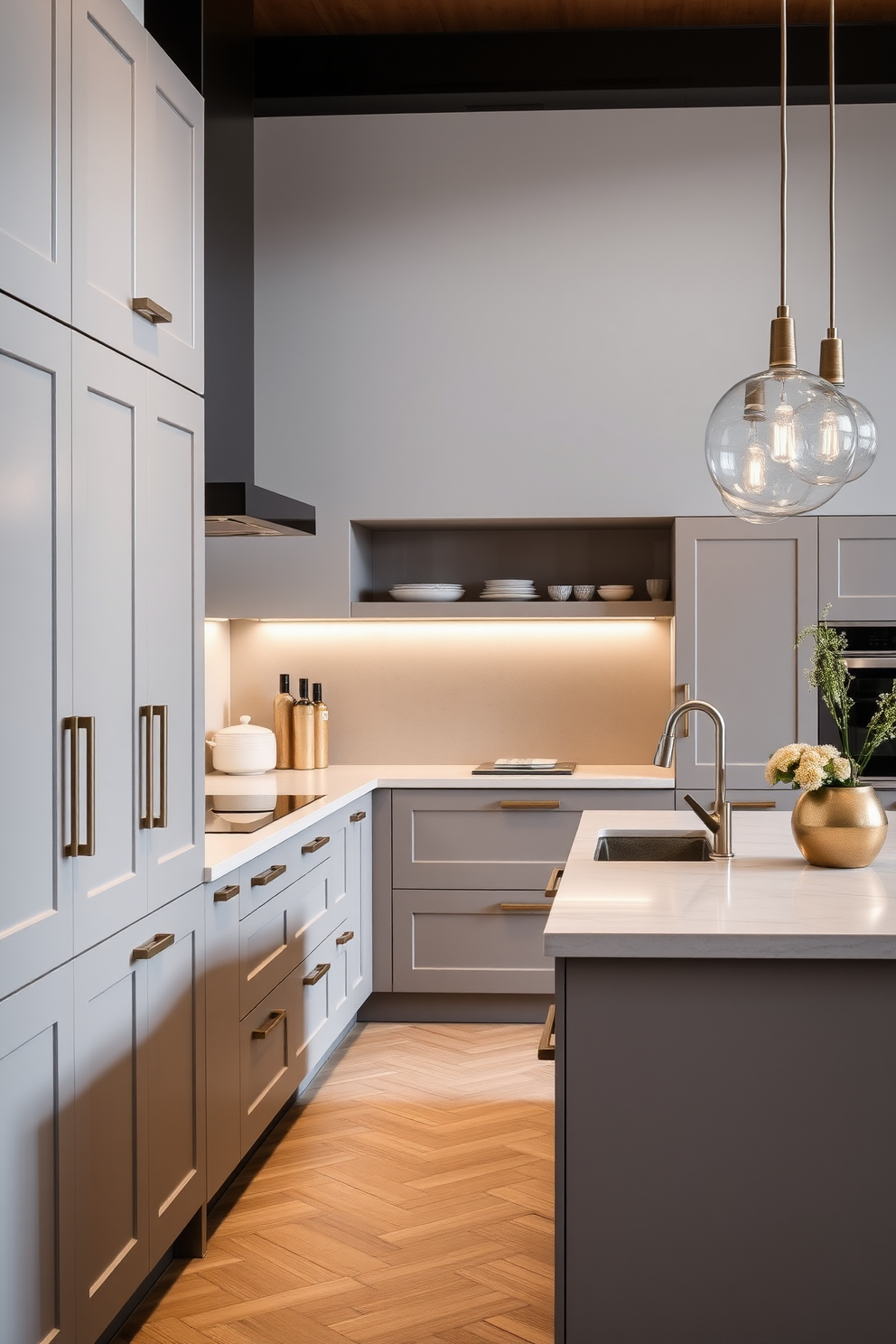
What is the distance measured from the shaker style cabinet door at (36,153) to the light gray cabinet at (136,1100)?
1.13m

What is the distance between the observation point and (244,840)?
299 centimetres

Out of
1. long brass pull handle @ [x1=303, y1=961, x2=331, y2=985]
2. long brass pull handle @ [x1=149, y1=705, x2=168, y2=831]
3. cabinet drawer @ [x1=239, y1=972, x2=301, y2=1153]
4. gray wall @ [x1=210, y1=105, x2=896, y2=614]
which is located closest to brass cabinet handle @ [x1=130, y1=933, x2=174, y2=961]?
long brass pull handle @ [x1=149, y1=705, x2=168, y2=831]

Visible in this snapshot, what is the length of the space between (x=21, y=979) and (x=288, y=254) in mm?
3365

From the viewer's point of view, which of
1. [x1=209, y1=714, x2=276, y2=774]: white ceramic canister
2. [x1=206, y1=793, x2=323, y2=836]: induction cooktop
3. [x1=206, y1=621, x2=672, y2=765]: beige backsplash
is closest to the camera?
[x1=206, y1=793, x2=323, y2=836]: induction cooktop

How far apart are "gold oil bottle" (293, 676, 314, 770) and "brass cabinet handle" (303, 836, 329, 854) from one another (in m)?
1.09

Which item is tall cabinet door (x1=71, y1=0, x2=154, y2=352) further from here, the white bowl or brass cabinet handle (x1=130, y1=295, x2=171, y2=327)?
the white bowl

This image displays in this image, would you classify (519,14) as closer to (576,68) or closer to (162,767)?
(576,68)

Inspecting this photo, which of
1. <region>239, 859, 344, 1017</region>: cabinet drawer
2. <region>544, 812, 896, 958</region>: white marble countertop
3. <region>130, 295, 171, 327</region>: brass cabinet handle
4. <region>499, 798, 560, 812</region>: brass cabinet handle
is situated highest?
<region>130, 295, 171, 327</region>: brass cabinet handle

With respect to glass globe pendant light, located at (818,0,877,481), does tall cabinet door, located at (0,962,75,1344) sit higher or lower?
lower

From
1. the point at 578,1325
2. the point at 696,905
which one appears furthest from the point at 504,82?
the point at 578,1325

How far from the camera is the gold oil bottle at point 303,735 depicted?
473cm

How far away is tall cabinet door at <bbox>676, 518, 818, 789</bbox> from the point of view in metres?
4.31

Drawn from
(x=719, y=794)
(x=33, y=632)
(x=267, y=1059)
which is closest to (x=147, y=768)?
(x=33, y=632)

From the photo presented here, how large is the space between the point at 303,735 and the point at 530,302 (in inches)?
73.0
